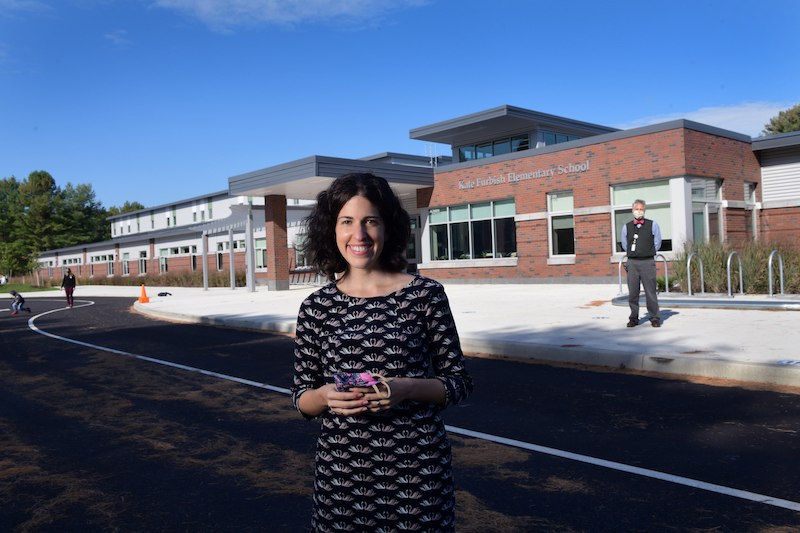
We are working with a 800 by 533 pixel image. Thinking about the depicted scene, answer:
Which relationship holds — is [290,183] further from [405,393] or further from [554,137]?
[405,393]

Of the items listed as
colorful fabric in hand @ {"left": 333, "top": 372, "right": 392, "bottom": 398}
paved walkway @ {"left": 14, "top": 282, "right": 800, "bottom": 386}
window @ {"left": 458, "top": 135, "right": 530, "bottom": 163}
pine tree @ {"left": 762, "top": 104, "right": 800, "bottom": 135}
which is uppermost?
pine tree @ {"left": 762, "top": 104, "right": 800, "bottom": 135}

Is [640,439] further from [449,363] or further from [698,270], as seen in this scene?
[698,270]

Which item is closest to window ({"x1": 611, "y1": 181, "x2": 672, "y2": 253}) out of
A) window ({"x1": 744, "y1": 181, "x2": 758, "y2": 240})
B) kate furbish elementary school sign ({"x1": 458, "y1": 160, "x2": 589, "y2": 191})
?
kate furbish elementary school sign ({"x1": 458, "y1": 160, "x2": 589, "y2": 191})

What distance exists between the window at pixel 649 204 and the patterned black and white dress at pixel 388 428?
64.4 ft

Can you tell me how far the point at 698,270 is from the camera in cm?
1528

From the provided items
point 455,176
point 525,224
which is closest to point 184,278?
point 455,176

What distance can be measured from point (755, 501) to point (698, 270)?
1252cm

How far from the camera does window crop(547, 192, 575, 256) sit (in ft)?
75.7

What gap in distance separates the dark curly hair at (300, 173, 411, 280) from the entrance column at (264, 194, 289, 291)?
2619 centimetres

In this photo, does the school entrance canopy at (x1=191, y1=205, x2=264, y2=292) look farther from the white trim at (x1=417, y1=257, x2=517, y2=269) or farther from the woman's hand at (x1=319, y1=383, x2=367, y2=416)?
the woman's hand at (x1=319, y1=383, x2=367, y2=416)

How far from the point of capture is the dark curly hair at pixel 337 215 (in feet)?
7.46

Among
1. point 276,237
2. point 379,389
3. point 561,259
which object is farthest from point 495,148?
point 379,389

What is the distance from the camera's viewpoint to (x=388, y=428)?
202 cm

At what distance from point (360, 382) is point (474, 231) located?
25134 millimetres
